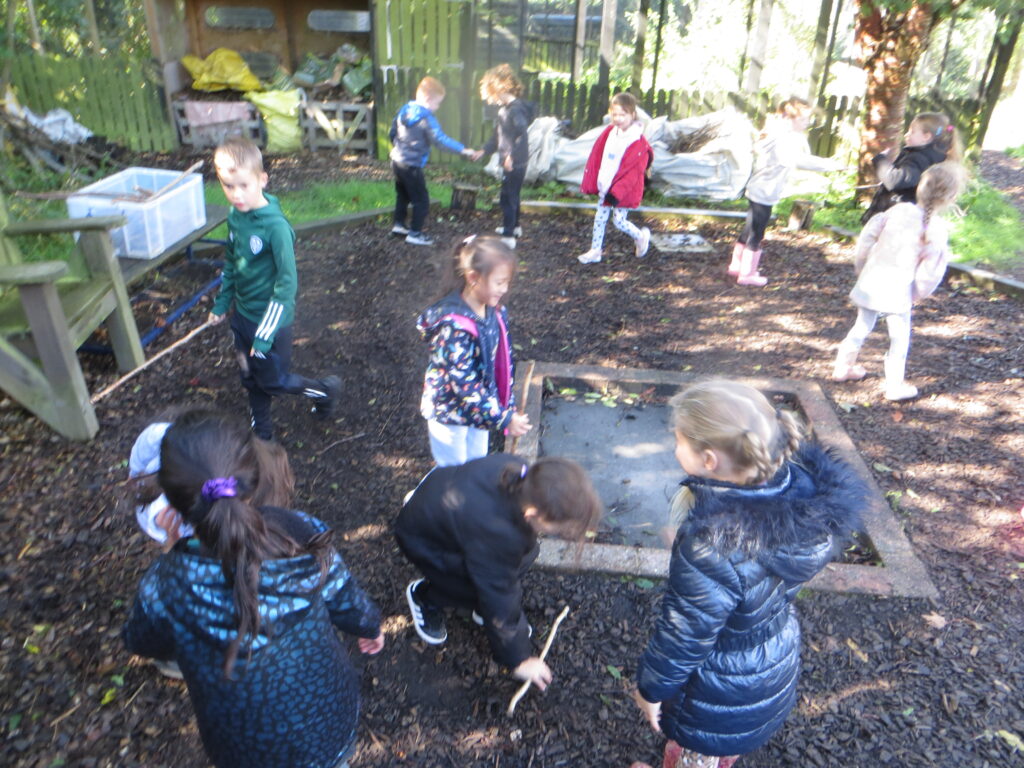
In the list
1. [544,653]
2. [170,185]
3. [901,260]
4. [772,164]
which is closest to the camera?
[544,653]

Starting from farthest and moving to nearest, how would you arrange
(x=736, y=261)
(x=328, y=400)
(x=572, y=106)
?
(x=572, y=106) → (x=736, y=261) → (x=328, y=400)

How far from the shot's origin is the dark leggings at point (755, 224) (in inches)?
257

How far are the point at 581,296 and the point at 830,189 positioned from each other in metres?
5.00

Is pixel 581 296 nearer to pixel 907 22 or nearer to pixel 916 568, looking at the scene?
pixel 916 568

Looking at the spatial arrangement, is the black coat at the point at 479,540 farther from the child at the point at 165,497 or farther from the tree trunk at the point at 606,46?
the tree trunk at the point at 606,46

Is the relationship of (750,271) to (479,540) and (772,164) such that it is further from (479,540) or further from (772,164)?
(479,540)

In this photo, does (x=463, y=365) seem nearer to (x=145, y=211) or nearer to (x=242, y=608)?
(x=242, y=608)

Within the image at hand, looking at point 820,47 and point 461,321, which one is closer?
point 461,321

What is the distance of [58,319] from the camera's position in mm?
3938

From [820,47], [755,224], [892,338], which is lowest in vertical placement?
[892,338]

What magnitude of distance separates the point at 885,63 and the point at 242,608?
907 centimetres

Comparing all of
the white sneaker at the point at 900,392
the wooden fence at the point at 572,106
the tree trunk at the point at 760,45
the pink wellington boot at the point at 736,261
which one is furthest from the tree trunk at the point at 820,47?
the white sneaker at the point at 900,392

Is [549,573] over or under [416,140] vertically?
under

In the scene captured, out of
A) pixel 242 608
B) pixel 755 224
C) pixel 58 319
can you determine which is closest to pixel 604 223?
pixel 755 224
